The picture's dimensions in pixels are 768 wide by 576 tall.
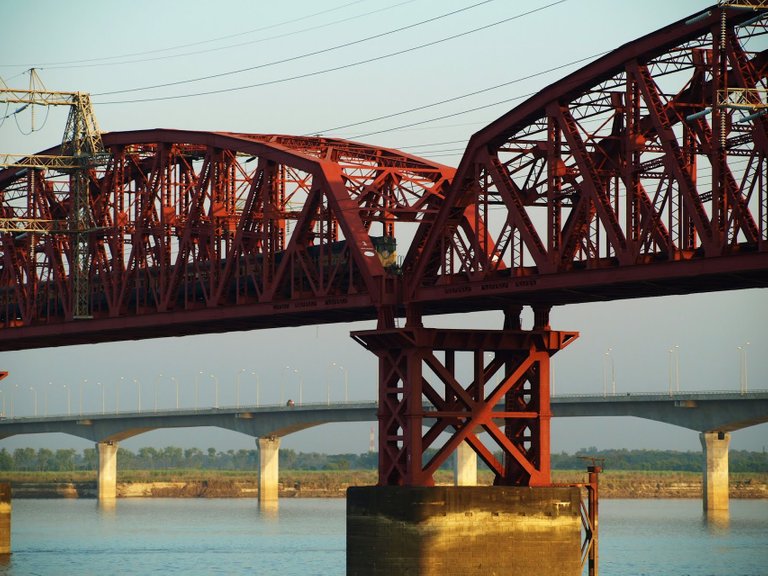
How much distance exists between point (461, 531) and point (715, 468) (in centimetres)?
11132

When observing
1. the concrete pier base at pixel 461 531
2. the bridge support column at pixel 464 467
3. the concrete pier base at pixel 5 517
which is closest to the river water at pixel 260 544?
the concrete pier base at pixel 5 517

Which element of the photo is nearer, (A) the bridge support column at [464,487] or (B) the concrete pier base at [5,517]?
(A) the bridge support column at [464,487]

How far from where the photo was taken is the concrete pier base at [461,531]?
67750 mm

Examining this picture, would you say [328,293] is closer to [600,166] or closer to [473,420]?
[473,420]

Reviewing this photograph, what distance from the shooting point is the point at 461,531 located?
2675 inches

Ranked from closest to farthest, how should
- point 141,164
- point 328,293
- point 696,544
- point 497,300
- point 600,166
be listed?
point 600,166 → point 497,300 → point 328,293 → point 141,164 → point 696,544

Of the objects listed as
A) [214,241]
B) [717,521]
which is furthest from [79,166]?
[717,521]

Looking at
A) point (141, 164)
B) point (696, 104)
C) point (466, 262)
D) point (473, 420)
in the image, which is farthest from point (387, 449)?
point (141, 164)

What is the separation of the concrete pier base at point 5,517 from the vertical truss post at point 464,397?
4254 cm

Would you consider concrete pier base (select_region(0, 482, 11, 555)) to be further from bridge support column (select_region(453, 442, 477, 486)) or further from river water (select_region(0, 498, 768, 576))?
bridge support column (select_region(453, 442, 477, 486))

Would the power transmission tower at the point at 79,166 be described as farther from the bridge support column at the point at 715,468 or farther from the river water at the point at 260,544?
the bridge support column at the point at 715,468

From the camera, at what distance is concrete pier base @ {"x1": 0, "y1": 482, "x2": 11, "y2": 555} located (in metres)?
107

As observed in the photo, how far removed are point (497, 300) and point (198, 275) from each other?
73.5 feet

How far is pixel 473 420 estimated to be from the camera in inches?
2815
